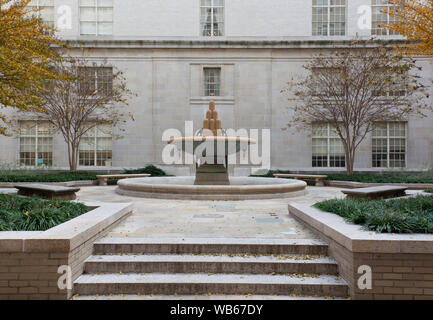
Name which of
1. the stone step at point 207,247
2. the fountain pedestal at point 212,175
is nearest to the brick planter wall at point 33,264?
the stone step at point 207,247

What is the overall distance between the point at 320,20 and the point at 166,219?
71.5 feet

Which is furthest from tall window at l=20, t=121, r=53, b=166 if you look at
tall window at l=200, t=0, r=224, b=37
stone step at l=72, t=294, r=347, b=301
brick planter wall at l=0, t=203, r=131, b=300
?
stone step at l=72, t=294, r=347, b=301

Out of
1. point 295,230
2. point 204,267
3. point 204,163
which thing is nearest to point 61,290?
point 204,267

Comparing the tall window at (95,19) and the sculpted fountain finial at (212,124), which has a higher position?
the tall window at (95,19)

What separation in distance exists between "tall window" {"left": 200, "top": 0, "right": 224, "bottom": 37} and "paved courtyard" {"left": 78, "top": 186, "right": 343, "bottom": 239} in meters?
17.2

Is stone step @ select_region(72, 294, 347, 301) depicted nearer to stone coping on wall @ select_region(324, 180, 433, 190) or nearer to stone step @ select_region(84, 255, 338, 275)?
stone step @ select_region(84, 255, 338, 275)

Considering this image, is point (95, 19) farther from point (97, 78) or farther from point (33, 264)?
point (33, 264)

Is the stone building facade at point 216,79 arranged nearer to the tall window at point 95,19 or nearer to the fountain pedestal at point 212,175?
the tall window at point 95,19

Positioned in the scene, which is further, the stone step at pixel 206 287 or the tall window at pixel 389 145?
the tall window at pixel 389 145

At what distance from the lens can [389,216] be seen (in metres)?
4.89

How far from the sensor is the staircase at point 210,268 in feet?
14.2

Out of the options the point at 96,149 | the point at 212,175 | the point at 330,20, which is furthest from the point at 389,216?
the point at 330,20

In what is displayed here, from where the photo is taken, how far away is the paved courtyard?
593cm

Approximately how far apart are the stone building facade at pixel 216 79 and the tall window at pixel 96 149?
0.07 metres
